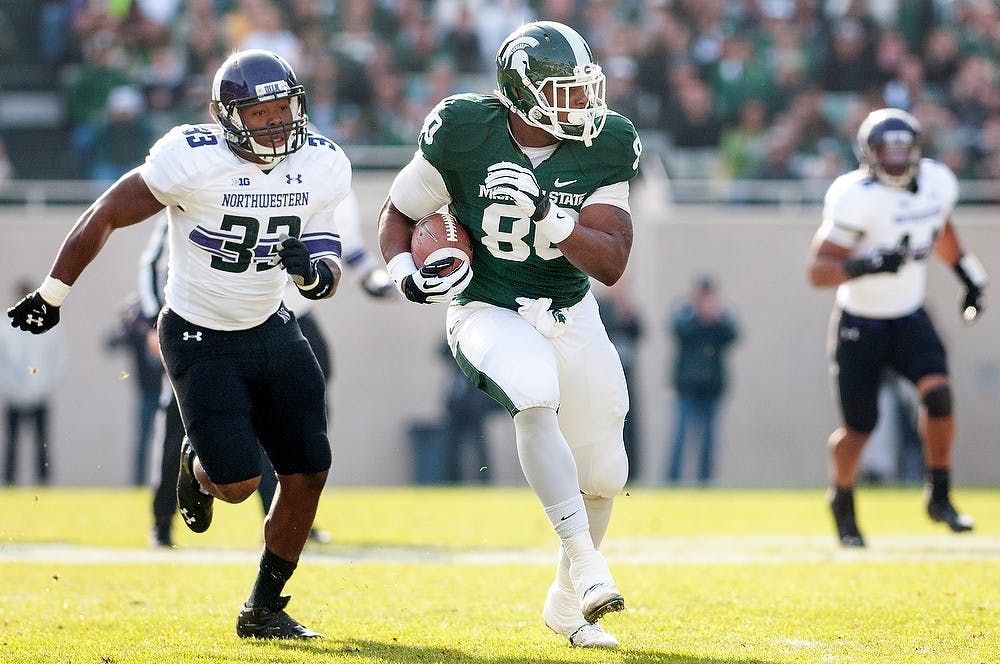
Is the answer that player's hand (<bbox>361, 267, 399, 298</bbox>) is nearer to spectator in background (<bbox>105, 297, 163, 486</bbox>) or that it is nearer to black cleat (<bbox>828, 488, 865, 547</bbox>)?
black cleat (<bbox>828, 488, 865, 547</bbox>)

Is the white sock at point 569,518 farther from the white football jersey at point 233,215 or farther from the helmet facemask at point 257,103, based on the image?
the helmet facemask at point 257,103

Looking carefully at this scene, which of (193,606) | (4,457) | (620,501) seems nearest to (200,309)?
(193,606)

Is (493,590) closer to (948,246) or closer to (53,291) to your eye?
(53,291)

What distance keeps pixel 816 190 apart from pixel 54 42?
7.81 meters

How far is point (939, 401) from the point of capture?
23.8ft

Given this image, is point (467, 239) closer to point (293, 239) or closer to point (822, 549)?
point (293, 239)

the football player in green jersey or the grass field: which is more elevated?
the football player in green jersey

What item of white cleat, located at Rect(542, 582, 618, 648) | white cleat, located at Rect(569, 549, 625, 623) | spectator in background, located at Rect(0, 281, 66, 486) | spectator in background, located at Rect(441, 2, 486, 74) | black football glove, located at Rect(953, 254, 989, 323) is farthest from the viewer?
spectator in background, located at Rect(441, 2, 486, 74)

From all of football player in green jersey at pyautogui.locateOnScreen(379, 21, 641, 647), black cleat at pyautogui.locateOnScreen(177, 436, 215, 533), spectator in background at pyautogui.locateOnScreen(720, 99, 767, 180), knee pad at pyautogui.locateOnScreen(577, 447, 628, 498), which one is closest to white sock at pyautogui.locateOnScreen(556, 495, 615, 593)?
football player in green jersey at pyautogui.locateOnScreen(379, 21, 641, 647)

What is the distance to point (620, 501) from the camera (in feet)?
34.2

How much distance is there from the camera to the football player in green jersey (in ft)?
14.5

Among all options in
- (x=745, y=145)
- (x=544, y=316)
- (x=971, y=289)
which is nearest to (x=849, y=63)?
(x=745, y=145)

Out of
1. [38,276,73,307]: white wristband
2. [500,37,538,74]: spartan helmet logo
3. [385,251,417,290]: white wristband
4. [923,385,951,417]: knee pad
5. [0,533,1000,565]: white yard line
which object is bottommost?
[0,533,1000,565]: white yard line

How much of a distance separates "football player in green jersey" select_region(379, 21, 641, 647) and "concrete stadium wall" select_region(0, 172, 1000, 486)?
923cm
